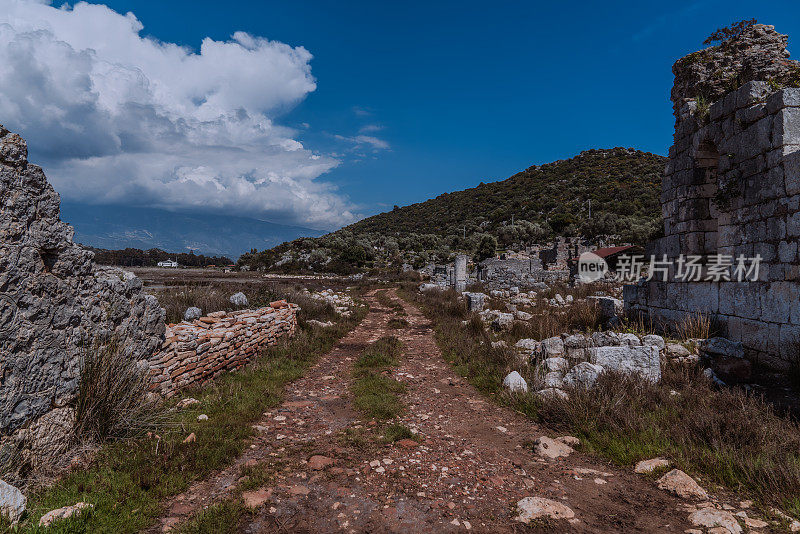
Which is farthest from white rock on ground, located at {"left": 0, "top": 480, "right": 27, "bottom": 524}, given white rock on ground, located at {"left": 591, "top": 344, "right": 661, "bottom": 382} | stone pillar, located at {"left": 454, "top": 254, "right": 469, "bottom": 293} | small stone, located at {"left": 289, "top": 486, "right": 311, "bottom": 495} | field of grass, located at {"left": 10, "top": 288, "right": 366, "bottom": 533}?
stone pillar, located at {"left": 454, "top": 254, "right": 469, "bottom": 293}

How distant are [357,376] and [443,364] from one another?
197 cm

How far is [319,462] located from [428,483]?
116 centimetres

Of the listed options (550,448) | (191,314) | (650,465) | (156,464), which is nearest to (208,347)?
(191,314)

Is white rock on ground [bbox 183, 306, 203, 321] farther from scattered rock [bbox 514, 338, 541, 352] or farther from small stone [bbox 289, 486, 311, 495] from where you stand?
scattered rock [bbox 514, 338, 541, 352]

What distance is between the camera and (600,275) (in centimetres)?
2112

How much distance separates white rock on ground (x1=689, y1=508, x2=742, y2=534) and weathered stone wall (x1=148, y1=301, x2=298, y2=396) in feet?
19.9

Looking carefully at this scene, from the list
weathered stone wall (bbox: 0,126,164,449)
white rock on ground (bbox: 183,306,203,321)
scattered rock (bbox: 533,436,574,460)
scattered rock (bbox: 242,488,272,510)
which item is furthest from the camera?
white rock on ground (bbox: 183,306,203,321)

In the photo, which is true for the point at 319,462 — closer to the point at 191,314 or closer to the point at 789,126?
the point at 191,314

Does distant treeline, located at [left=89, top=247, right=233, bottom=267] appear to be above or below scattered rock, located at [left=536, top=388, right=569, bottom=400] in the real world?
above

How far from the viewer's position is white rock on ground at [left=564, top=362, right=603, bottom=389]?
5.30 meters

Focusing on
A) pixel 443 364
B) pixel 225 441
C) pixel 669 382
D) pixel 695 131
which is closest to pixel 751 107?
pixel 695 131

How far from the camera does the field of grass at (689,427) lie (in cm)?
317

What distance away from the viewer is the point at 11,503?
2602 millimetres

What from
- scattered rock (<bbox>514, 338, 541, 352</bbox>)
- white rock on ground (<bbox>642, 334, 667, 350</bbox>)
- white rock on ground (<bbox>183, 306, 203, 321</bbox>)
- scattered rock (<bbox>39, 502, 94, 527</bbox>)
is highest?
white rock on ground (<bbox>183, 306, 203, 321</bbox>)
